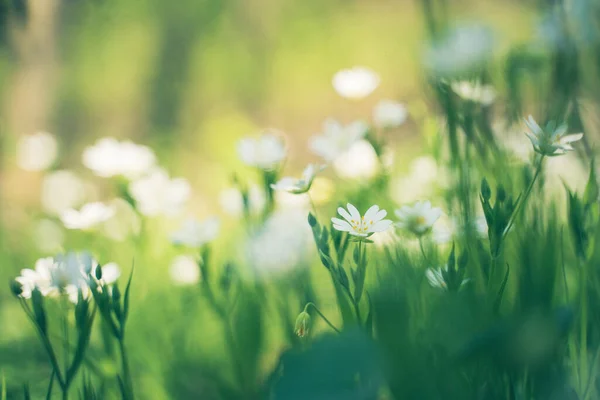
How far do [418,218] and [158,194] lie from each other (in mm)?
681

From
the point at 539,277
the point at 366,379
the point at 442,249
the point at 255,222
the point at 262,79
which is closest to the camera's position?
the point at 366,379

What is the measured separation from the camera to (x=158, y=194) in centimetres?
131

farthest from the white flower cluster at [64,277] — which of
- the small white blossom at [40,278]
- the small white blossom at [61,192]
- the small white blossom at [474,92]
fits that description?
the small white blossom at [61,192]

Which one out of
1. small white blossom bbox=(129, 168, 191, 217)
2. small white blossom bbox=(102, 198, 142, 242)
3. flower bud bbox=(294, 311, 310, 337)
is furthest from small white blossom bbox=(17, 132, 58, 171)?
flower bud bbox=(294, 311, 310, 337)

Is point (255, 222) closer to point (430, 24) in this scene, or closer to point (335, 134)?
point (335, 134)

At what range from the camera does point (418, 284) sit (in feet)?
2.65

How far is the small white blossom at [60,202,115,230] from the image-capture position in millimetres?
1141

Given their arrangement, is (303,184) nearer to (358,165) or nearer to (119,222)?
(358,165)

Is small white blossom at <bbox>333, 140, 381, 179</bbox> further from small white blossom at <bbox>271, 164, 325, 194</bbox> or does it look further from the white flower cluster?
the white flower cluster

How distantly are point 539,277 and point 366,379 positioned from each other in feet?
1.04

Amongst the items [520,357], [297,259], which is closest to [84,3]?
[297,259]

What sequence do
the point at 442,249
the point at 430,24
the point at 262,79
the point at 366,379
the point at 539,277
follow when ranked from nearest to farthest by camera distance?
the point at 366,379 < the point at 539,277 < the point at 430,24 < the point at 442,249 < the point at 262,79

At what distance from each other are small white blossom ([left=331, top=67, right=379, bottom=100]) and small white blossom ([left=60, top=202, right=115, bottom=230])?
1.90 feet

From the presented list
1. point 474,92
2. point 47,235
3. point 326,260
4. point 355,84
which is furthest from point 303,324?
point 47,235
